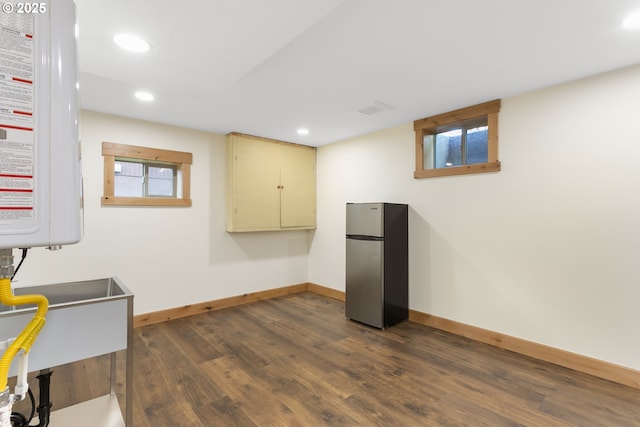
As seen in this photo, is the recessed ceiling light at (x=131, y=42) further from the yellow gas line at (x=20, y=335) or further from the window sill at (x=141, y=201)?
the window sill at (x=141, y=201)

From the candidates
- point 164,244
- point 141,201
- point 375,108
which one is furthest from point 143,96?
point 375,108

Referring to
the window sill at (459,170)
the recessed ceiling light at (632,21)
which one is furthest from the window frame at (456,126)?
the recessed ceiling light at (632,21)

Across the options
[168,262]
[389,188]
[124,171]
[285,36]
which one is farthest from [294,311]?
[285,36]

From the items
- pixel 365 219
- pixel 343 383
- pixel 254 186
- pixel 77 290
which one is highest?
pixel 254 186

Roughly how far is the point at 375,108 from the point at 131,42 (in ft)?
7.17

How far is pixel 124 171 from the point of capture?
3.52m

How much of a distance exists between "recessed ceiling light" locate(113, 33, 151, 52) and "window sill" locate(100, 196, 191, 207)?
2.03 metres

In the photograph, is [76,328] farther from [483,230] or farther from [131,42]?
[483,230]

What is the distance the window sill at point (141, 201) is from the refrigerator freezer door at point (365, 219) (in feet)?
6.62

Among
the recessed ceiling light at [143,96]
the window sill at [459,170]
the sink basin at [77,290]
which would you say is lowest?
the sink basin at [77,290]

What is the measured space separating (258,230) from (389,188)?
1.86 metres

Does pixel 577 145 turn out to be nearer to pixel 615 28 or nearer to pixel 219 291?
pixel 615 28

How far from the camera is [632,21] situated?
1.77 m

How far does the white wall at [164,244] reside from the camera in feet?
10.5
